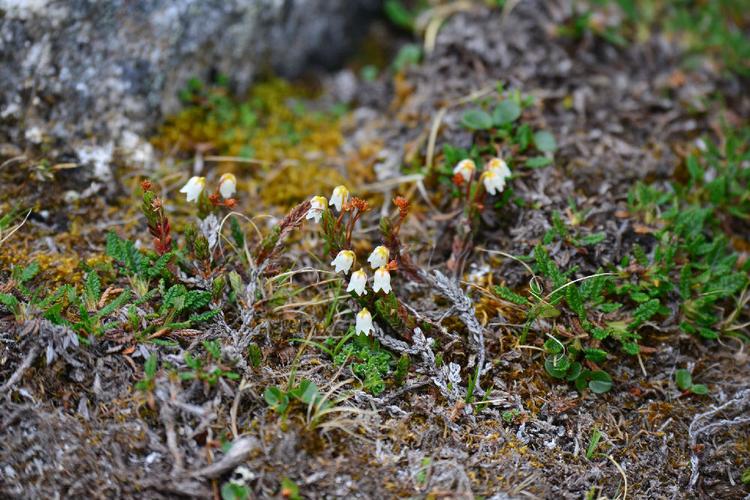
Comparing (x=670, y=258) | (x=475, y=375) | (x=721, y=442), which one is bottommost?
(x=721, y=442)

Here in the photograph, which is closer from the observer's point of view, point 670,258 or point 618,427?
point 618,427

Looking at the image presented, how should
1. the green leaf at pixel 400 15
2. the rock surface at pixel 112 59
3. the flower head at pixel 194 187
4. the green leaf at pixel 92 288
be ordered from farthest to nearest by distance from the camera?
the green leaf at pixel 400 15 → the rock surface at pixel 112 59 → the flower head at pixel 194 187 → the green leaf at pixel 92 288

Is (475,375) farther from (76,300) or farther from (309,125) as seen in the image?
(309,125)

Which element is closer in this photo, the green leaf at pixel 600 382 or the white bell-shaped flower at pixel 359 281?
the white bell-shaped flower at pixel 359 281

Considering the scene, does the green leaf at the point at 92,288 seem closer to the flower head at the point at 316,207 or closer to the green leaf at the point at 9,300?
the green leaf at the point at 9,300

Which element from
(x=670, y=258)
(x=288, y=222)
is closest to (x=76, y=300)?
(x=288, y=222)

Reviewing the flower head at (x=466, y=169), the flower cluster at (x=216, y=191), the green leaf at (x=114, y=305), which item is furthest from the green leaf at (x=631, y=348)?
the green leaf at (x=114, y=305)
